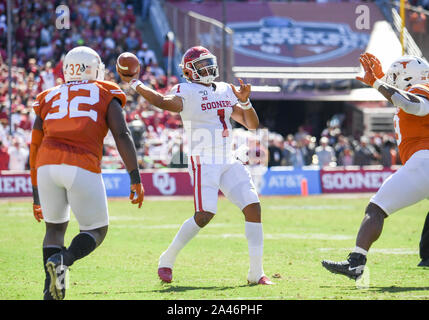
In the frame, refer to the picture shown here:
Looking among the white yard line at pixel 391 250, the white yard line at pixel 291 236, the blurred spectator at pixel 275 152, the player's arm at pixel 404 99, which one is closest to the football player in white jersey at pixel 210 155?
the player's arm at pixel 404 99

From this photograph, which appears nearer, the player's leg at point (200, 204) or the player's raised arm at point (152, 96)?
the player's raised arm at point (152, 96)

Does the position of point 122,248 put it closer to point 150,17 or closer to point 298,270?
point 298,270

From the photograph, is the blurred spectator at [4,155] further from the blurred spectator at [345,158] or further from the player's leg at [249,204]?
the player's leg at [249,204]

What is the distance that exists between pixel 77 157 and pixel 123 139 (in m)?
0.35

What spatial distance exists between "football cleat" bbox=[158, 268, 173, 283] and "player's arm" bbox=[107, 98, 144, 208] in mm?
1558

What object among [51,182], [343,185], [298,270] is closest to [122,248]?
[298,270]

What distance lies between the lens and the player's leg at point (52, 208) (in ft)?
19.0

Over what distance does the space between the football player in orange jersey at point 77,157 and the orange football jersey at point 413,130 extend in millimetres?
2494

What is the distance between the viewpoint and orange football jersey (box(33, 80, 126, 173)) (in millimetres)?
5793

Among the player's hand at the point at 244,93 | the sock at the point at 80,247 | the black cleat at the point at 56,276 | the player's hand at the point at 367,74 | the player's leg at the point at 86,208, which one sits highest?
the player's hand at the point at 367,74

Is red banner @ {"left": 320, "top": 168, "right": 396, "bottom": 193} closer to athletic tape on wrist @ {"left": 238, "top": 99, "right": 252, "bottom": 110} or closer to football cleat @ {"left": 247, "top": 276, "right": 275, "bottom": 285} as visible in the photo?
athletic tape on wrist @ {"left": 238, "top": 99, "right": 252, "bottom": 110}

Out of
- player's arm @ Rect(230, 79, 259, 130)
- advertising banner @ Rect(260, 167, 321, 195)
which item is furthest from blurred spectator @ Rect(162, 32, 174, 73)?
player's arm @ Rect(230, 79, 259, 130)

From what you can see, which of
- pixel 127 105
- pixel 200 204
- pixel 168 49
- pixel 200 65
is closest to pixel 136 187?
pixel 200 204

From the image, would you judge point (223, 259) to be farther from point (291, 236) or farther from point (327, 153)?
point (327, 153)
